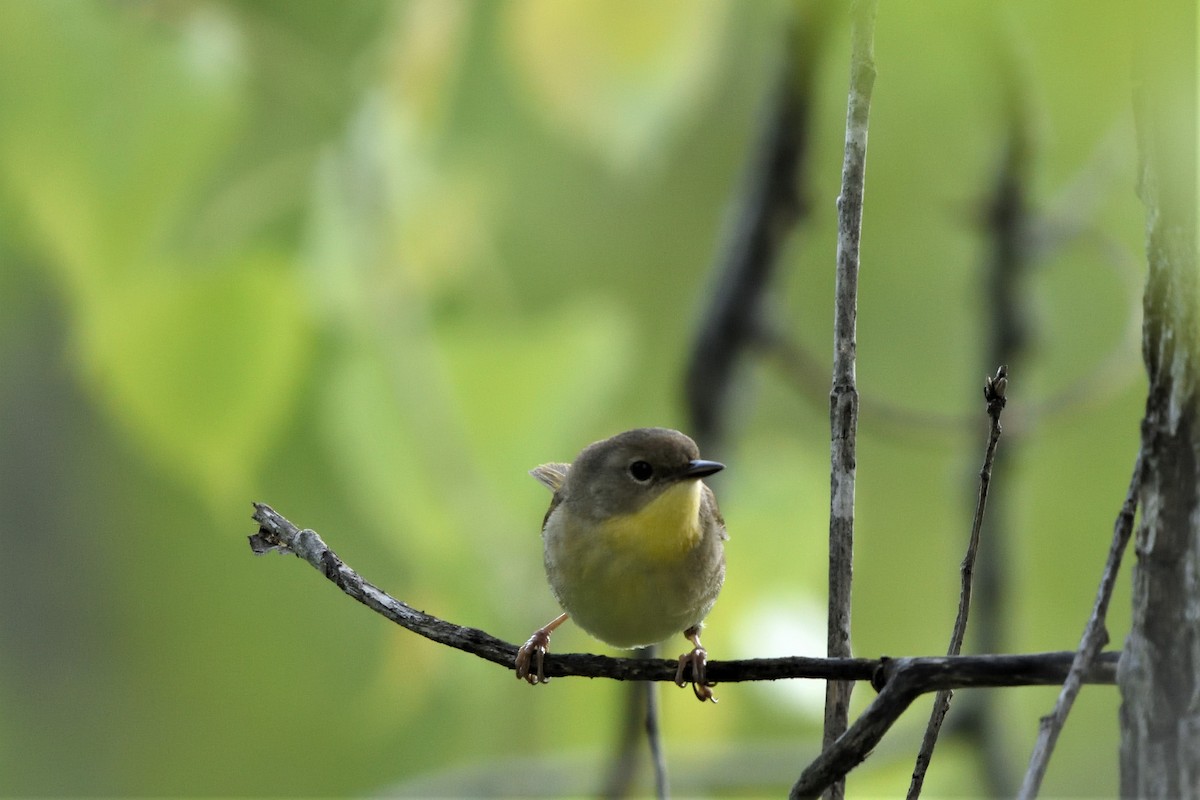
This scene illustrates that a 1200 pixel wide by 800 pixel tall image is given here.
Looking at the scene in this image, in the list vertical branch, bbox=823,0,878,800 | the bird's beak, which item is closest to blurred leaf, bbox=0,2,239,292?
the bird's beak

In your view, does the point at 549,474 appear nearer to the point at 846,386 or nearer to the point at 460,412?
the point at 460,412

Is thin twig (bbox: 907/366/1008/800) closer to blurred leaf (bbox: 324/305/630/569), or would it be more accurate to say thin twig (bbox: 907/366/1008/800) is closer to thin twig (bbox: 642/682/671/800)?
thin twig (bbox: 642/682/671/800)

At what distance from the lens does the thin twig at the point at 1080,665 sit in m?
0.49

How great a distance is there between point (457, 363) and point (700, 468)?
0.57 m

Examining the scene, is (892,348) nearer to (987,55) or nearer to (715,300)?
(715,300)

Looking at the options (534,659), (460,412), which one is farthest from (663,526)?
(460,412)

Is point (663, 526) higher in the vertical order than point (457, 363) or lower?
lower

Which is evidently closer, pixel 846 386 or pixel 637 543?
pixel 846 386

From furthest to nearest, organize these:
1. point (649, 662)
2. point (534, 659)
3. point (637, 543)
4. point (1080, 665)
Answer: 1. point (637, 543)
2. point (534, 659)
3. point (649, 662)
4. point (1080, 665)

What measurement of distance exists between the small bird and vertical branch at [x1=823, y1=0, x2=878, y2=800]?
660 mm

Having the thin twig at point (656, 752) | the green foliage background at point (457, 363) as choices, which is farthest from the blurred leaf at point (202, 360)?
the thin twig at point (656, 752)

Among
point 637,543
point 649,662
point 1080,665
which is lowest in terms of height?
point 1080,665

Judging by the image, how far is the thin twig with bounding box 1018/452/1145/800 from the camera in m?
0.49

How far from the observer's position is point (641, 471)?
1.69 meters
